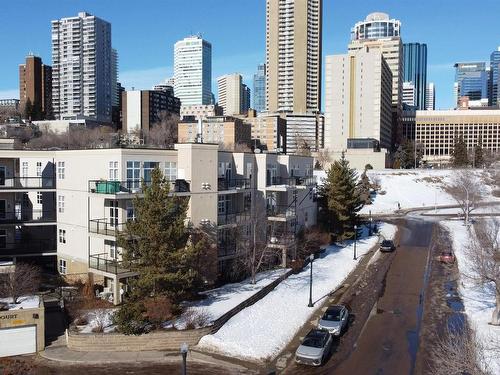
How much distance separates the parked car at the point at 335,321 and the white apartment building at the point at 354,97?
112 meters

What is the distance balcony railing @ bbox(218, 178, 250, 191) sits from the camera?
35469 mm

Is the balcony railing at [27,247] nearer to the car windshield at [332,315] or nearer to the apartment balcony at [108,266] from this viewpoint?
the apartment balcony at [108,266]

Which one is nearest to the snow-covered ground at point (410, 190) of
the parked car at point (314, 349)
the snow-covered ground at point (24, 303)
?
the parked car at point (314, 349)

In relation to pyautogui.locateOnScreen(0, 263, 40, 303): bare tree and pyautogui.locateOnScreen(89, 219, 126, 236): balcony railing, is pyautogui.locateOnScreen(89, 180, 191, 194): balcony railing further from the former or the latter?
pyautogui.locateOnScreen(0, 263, 40, 303): bare tree

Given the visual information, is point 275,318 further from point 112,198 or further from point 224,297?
point 112,198

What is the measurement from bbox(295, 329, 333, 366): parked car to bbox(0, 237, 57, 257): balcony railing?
20.8m

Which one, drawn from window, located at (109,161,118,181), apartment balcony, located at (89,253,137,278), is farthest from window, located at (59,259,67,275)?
window, located at (109,161,118,181)

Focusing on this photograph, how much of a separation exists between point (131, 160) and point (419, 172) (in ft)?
290

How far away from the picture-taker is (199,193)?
32906 millimetres

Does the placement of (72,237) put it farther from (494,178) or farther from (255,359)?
(494,178)

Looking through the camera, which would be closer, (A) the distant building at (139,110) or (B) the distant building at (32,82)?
(A) the distant building at (139,110)

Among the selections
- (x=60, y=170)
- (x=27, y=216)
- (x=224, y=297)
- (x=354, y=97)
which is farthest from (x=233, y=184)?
(x=354, y=97)

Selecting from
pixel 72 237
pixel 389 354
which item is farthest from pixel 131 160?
pixel 389 354

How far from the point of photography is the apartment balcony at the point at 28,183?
35219mm
